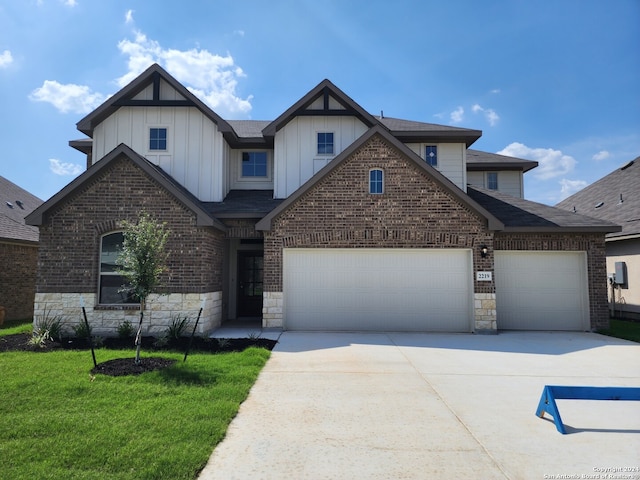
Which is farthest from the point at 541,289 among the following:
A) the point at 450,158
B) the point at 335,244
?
the point at 335,244

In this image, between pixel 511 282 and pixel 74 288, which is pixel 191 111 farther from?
pixel 511 282

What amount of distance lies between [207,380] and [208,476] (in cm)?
281

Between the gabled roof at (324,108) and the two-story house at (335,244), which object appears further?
the gabled roof at (324,108)

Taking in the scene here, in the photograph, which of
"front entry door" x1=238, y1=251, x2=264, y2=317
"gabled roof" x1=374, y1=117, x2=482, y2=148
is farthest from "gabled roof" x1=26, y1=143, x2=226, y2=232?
"gabled roof" x1=374, y1=117, x2=482, y2=148

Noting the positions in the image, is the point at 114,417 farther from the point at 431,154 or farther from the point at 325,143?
the point at 431,154

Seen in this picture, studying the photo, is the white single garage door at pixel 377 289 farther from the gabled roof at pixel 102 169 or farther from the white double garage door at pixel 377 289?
the gabled roof at pixel 102 169

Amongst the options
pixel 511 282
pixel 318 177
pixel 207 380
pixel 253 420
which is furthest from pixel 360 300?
pixel 253 420

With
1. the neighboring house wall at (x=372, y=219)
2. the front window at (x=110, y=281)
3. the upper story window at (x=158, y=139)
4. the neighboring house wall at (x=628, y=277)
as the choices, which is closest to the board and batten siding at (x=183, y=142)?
the upper story window at (x=158, y=139)

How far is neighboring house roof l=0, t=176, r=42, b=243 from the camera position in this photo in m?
14.6

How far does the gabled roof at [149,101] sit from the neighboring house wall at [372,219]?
4.25 m

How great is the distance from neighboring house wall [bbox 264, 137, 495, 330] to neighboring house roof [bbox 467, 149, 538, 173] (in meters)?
6.67

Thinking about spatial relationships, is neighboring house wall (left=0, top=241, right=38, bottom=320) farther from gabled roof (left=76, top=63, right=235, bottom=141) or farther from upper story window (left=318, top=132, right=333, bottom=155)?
upper story window (left=318, top=132, right=333, bottom=155)

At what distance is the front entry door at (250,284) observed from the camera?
14.5m

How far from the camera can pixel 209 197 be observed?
44.5ft
